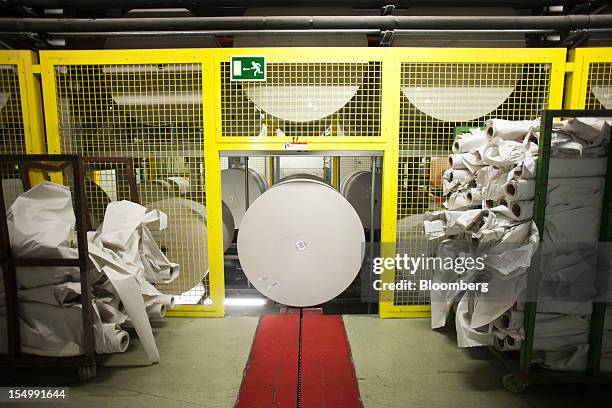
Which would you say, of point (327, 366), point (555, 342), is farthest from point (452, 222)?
point (327, 366)

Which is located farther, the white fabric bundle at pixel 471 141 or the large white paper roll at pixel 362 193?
the large white paper roll at pixel 362 193

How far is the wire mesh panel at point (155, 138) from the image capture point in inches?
113

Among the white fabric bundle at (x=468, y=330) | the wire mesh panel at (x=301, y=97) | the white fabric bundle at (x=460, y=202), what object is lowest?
the white fabric bundle at (x=468, y=330)

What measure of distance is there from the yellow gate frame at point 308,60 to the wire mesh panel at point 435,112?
8cm

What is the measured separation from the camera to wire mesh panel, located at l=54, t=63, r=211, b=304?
2.87 metres

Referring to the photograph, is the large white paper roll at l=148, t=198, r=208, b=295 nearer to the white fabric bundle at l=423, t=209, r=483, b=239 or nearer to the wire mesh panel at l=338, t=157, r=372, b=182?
the white fabric bundle at l=423, t=209, r=483, b=239

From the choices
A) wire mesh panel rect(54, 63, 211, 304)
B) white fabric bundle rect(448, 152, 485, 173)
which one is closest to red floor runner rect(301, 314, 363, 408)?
wire mesh panel rect(54, 63, 211, 304)

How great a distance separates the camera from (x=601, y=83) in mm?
2863

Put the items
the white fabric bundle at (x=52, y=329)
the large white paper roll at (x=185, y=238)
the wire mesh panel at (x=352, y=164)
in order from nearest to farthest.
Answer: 1. the white fabric bundle at (x=52, y=329)
2. the large white paper roll at (x=185, y=238)
3. the wire mesh panel at (x=352, y=164)

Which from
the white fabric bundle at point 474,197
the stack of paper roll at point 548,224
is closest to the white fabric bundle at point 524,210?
the stack of paper roll at point 548,224

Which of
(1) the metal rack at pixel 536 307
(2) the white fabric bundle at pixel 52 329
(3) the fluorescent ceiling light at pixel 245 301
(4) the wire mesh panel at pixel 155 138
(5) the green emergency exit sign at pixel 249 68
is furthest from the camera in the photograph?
(3) the fluorescent ceiling light at pixel 245 301

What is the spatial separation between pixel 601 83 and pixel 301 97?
249 cm

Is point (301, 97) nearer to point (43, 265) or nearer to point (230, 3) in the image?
point (230, 3)

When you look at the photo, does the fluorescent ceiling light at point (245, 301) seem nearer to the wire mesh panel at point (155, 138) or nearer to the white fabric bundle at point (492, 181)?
the wire mesh panel at point (155, 138)
